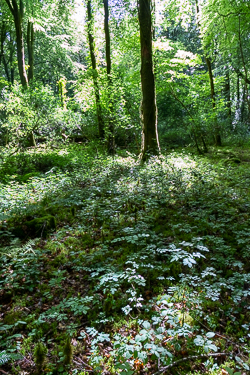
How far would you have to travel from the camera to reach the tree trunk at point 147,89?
26.5 feet

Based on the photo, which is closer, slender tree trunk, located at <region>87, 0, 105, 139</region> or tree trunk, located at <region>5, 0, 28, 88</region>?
slender tree trunk, located at <region>87, 0, 105, 139</region>

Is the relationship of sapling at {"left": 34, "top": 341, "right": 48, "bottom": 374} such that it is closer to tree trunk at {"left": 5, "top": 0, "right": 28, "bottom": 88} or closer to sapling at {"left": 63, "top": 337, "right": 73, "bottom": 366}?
sapling at {"left": 63, "top": 337, "right": 73, "bottom": 366}

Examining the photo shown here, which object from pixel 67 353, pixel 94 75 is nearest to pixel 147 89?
pixel 94 75

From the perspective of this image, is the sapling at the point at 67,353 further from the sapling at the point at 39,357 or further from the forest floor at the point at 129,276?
the sapling at the point at 39,357

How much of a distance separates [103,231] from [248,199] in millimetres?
3253

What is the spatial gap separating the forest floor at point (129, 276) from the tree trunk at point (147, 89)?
1.59 meters

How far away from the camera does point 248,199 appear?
16.9 ft

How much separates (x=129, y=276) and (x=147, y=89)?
7152mm

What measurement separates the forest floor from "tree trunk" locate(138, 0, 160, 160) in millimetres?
1593

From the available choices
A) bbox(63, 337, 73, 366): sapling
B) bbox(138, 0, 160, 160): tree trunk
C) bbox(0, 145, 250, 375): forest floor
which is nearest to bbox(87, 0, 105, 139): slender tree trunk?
bbox(138, 0, 160, 160): tree trunk

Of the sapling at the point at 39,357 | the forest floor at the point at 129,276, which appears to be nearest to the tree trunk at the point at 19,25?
the forest floor at the point at 129,276

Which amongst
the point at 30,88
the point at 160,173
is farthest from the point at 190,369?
the point at 30,88

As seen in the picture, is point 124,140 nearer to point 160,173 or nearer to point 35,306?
point 160,173

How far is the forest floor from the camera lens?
2.20 metres
